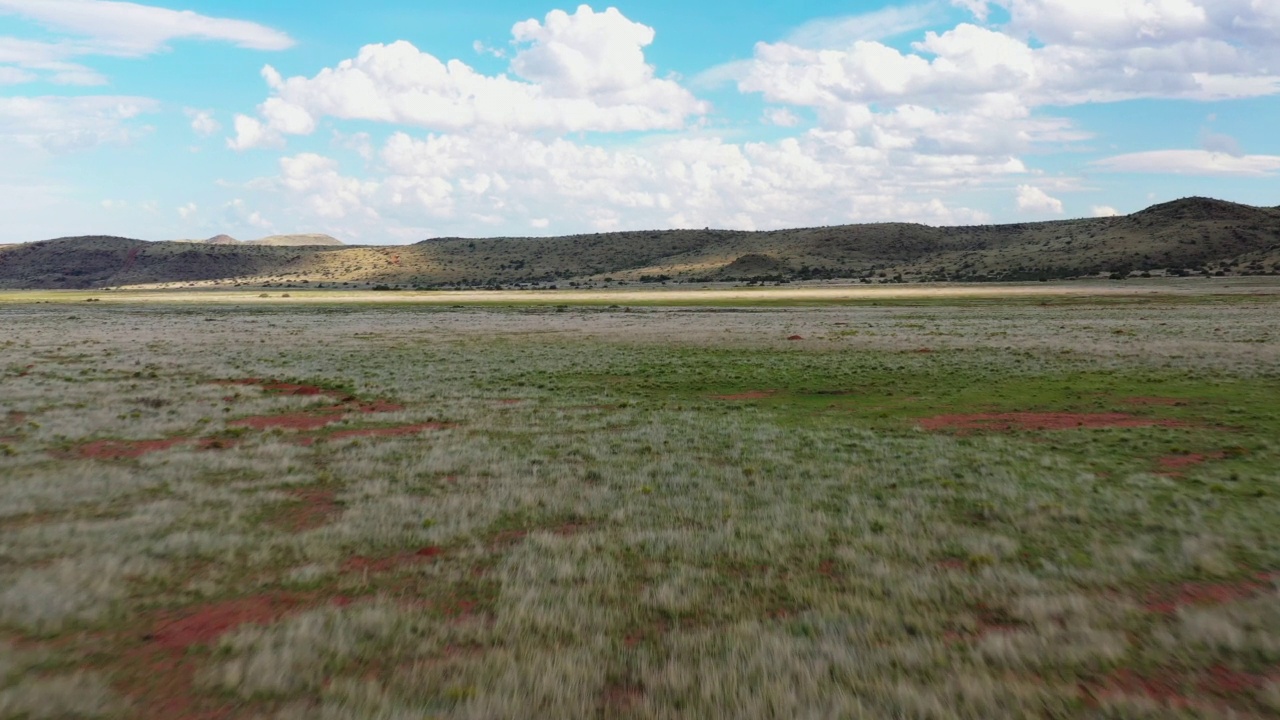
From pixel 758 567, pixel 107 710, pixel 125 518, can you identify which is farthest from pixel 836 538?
pixel 125 518

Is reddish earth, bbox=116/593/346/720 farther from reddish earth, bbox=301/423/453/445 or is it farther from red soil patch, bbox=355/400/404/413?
red soil patch, bbox=355/400/404/413

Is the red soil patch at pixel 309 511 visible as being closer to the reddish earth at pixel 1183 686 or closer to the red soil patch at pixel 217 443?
the red soil patch at pixel 217 443

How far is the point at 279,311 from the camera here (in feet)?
283

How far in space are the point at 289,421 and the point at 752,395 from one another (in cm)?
1496

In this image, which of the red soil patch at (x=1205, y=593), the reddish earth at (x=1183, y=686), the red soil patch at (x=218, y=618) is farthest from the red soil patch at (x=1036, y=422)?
the red soil patch at (x=218, y=618)

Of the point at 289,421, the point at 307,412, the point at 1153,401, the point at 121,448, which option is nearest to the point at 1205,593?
the point at 1153,401

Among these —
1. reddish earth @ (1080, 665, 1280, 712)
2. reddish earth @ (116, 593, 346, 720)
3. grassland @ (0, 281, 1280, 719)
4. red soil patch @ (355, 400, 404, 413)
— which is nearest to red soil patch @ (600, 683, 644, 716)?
grassland @ (0, 281, 1280, 719)

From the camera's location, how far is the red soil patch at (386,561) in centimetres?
1025

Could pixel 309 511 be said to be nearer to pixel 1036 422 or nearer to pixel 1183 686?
pixel 1183 686

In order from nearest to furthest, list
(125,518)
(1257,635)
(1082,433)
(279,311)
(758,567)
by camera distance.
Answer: (1257,635) < (758,567) < (125,518) < (1082,433) < (279,311)

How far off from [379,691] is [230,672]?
1450mm

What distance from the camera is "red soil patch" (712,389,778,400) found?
92.0 feet

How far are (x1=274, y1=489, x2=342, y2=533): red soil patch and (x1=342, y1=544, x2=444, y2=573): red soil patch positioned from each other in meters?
1.87

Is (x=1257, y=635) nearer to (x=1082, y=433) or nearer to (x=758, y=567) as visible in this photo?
(x=758, y=567)
